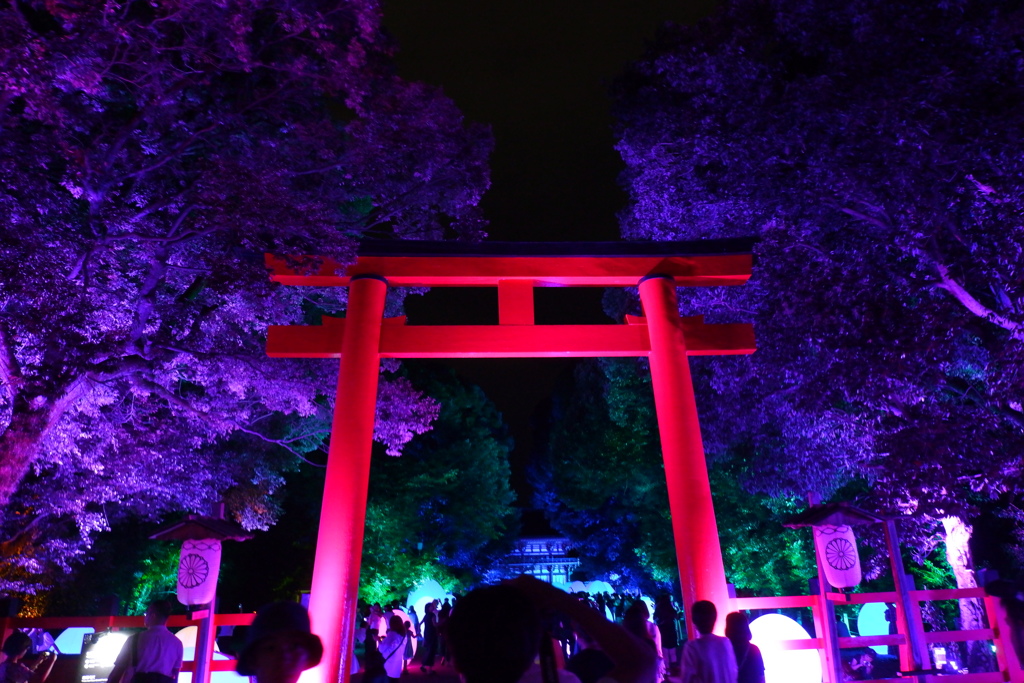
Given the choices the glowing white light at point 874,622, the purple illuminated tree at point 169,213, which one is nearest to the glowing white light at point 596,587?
the glowing white light at point 874,622

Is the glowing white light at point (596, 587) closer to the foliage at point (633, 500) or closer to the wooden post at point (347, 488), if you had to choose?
the foliage at point (633, 500)

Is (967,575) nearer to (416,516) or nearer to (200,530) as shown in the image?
(200,530)

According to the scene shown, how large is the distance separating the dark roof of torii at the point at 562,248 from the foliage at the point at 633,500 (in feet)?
23.0

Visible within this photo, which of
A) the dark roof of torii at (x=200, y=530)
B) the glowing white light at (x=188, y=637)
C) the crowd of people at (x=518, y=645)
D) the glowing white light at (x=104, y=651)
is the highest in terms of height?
the dark roof of torii at (x=200, y=530)

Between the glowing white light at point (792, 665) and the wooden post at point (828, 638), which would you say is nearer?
the wooden post at point (828, 638)

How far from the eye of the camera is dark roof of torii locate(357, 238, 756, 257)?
924 centimetres

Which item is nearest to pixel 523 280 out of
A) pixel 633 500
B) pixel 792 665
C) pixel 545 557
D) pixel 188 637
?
pixel 792 665

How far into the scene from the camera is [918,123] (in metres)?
7.92

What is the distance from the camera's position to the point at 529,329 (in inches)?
366

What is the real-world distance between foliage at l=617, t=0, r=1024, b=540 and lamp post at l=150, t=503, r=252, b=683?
22.9 ft

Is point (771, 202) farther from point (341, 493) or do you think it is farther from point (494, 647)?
point (494, 647)

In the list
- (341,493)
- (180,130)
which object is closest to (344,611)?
(341,493)

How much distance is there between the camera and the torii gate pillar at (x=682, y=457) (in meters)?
7.74

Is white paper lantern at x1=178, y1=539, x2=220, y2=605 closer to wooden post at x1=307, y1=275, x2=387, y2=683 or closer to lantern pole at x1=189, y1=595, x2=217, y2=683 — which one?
lantern pole at x1=189, y1=595, x2=217, y2=683
